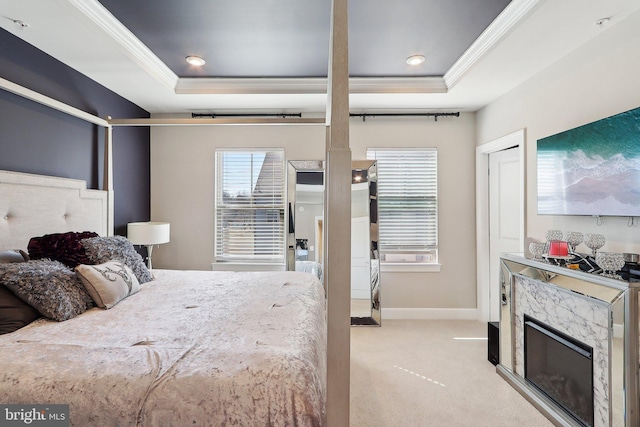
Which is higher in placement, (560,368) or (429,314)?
(560,368)

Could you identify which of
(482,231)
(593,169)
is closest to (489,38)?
(593,169)

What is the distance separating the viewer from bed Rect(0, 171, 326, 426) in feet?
3.10

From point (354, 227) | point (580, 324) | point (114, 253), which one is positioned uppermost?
point (354, 227)

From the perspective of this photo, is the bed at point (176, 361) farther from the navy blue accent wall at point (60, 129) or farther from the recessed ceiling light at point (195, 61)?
the recessed ceiling light at point (195, 61)

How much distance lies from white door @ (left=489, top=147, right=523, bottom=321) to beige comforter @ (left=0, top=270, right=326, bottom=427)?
8.73 feet

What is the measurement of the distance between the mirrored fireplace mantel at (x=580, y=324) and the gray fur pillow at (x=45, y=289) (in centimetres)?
268

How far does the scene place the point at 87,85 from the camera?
2762mm

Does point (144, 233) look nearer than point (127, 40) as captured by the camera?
No

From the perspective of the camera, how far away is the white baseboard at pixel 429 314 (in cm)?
375

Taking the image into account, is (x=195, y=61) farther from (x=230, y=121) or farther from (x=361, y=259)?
(x=361, y=259)

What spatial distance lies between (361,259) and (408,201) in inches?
35.6

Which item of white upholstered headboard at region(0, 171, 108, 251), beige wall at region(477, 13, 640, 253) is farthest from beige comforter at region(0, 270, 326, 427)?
beige wall at region(477, 13, 640, 253)

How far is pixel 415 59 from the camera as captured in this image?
8.96 feet

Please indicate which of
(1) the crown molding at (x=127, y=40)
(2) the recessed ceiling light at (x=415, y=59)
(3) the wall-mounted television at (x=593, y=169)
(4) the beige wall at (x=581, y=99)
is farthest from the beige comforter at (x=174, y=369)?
(2) the recessed ceiling light at (x=415, y=59)
